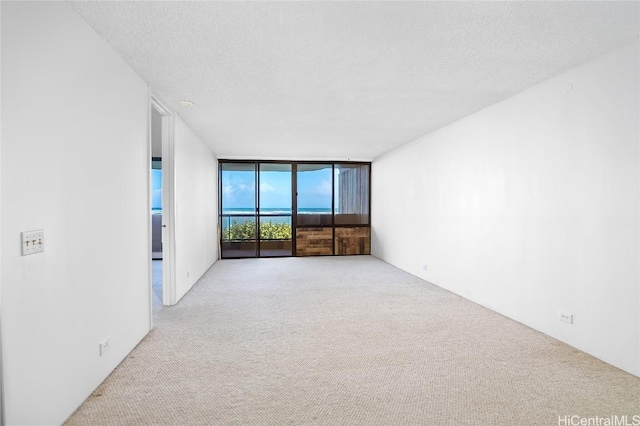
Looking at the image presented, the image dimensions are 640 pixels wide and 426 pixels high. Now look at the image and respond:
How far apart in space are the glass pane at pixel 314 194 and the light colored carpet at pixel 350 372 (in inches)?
171

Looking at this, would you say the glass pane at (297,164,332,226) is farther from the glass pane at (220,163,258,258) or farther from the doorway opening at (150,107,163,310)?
the doorway opening at (150,107,163,310)

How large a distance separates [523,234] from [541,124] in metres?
1.08

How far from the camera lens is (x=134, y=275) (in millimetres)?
2961

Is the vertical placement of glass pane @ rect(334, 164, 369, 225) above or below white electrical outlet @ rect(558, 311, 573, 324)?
above

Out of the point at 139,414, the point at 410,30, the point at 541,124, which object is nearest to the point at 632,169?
the point at 541,124

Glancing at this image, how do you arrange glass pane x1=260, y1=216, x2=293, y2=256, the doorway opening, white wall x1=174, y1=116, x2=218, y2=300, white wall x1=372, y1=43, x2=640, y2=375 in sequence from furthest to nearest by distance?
glass pane x1=260, y1=216, x2=293, y2=256, the doorway opening, white wall x1=174, y1=116, x2=218, y2=300, white wall x1=372, y1=43, x2=640, y2=375

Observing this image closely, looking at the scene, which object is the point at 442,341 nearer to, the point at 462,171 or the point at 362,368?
the point at 362,368

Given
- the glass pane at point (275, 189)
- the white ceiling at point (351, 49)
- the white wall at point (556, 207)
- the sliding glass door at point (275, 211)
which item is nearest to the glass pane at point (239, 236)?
the sliding glass door at point (275, 211)

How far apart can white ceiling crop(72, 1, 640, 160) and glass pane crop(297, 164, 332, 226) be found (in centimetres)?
412

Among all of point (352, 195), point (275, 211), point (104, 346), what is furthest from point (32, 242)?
point (352, 195)

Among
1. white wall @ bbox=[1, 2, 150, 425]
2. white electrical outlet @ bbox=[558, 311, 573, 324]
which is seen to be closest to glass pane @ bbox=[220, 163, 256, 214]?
white wall @ bbox=[1, 2, 150, 425]

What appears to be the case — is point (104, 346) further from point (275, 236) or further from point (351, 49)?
point (275, 236)
